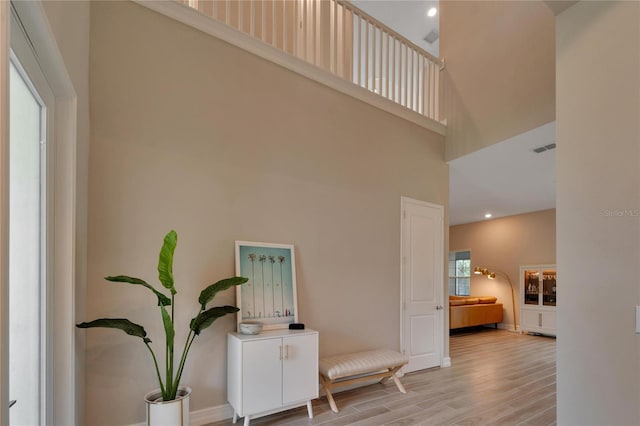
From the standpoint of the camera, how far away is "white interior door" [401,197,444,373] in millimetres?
4816

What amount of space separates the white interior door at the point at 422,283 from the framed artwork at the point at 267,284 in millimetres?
1726

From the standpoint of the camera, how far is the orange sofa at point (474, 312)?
25.4ft

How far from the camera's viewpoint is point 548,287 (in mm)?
7898

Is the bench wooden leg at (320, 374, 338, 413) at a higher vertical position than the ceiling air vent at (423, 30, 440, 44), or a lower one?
lower

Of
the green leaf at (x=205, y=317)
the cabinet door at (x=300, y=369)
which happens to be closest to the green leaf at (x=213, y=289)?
the green leaf at (x=205, y=317)

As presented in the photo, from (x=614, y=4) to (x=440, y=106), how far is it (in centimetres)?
372

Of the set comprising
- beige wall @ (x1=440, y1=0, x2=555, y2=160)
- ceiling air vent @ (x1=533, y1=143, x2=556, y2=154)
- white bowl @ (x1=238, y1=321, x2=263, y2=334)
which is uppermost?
beige wall @ (x1=440, y1=0, x2=555, y2=160)

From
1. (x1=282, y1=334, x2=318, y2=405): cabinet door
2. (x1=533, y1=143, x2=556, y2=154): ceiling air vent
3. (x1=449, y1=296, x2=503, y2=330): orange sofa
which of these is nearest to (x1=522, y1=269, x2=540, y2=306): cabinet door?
(x1=449, y1=296, x2=503, y2=330): orange sofa

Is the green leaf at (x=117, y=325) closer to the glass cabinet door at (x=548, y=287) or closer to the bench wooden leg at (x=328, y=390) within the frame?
the bench wooden leg at (x=328, y=390)

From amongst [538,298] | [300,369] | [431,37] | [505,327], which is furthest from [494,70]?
[505,327]

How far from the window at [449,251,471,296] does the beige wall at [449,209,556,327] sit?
8.4 inches

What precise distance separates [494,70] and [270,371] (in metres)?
4.44

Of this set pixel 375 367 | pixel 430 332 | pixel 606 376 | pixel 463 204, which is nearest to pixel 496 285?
pixel 463 204

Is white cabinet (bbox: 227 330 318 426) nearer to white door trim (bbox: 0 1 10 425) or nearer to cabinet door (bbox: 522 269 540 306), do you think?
white door trim (bbox: 0 1 10 425)
